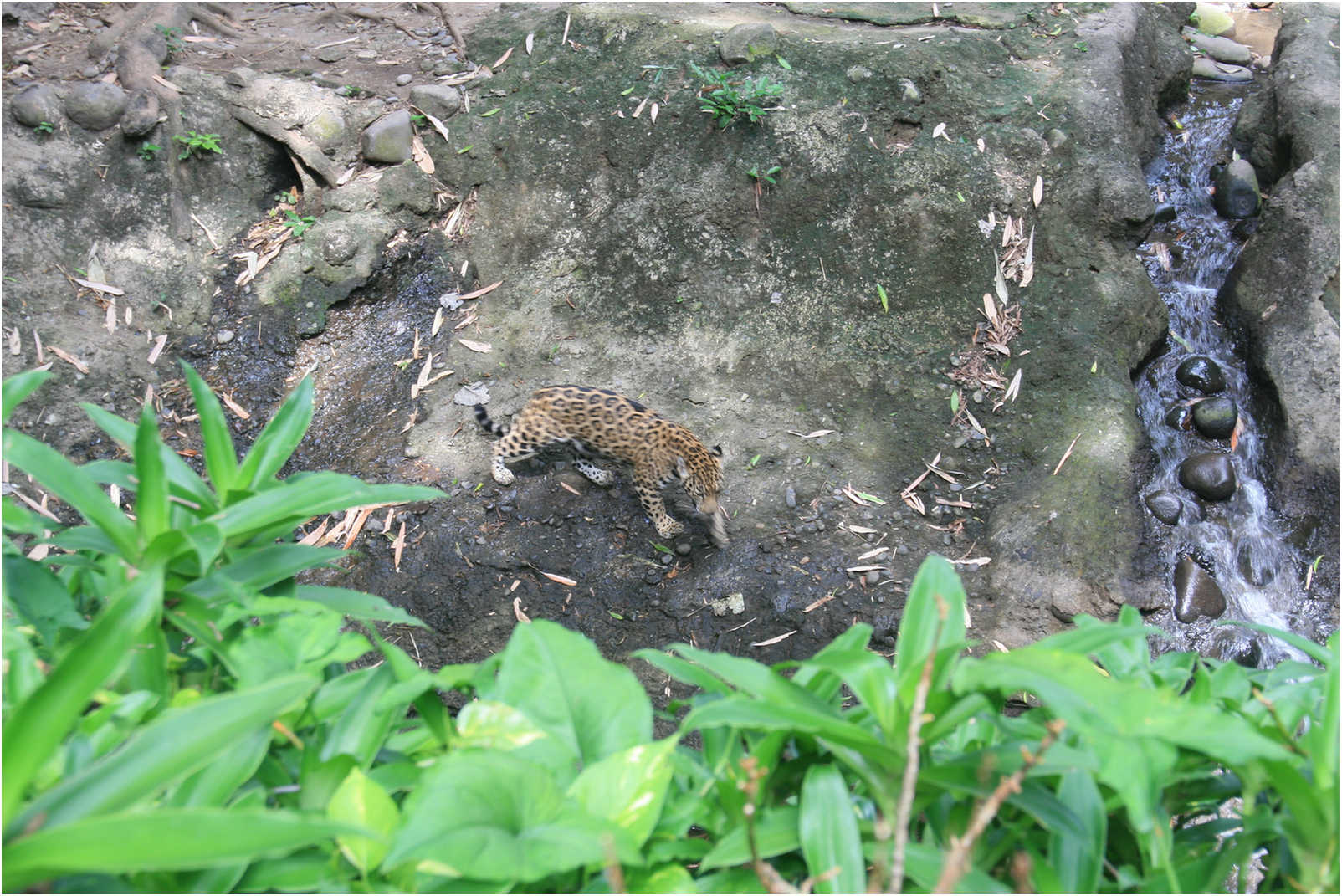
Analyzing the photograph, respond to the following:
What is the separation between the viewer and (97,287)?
261 inches

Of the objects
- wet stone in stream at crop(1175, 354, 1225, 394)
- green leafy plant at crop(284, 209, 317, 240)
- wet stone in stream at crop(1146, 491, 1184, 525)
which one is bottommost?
wet stone in stream at crop(1146, 491, 1184, 525)

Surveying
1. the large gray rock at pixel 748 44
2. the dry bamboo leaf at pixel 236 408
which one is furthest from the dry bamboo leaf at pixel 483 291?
the large gray rock at pixel 748 44

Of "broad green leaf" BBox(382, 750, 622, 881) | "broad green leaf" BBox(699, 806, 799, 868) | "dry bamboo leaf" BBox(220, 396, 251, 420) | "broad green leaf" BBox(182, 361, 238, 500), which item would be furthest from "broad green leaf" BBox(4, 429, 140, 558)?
"dry bamboo leaf" BBox(220, 396, 251, 420)

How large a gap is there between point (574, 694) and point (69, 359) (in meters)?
6.20

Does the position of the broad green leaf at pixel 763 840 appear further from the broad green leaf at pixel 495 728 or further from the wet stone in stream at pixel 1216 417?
the wet stone in stream at pixel 1216 417

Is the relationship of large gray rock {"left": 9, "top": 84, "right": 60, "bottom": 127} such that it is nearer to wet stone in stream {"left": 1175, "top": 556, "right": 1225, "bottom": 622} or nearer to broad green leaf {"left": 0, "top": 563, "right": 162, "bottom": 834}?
broad green leaf {"left": 0, "top": 563, "right": 162, "bottom": 834}

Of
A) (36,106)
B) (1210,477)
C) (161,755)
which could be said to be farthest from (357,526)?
(1210,477)

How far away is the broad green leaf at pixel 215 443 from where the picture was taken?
230 cm

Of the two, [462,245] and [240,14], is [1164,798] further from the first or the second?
[240,14]

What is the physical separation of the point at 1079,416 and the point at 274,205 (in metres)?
6.66

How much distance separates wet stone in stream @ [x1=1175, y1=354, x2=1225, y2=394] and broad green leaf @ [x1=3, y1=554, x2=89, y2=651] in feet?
23.5

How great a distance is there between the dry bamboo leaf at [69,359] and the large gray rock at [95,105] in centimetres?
183

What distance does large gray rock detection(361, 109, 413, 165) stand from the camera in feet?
23.9

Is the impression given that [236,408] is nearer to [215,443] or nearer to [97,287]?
[97,287]
